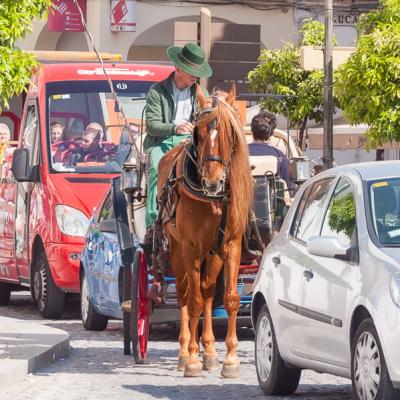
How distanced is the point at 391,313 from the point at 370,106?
21.1 m

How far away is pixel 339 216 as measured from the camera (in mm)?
10406

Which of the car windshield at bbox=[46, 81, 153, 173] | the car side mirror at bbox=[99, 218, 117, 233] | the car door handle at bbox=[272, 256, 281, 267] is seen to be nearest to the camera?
the car door handle at bbox=[272, 256, 281, 267]

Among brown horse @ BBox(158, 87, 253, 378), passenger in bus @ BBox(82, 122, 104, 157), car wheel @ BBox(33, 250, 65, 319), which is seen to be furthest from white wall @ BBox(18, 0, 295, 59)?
brown horse @ BBox(158, 87, 253, 378)

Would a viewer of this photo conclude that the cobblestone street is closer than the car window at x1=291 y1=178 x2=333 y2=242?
No

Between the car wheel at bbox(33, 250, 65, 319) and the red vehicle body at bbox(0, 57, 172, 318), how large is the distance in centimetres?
1

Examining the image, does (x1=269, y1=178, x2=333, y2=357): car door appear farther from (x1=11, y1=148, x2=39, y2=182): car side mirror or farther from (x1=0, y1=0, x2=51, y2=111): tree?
(x1=11, y1=148, x2=39, y2=182): car side mirror

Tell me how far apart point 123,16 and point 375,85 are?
14778 mm

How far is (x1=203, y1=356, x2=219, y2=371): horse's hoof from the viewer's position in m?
12.7

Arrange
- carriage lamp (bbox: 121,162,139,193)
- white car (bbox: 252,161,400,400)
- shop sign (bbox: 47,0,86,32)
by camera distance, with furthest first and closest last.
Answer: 1. shop sign (bbox: 47,0,86,32)
2. carriage lamp (bbox: 121,162,139,193)
3. white car (bbox: 252,161,400,400)

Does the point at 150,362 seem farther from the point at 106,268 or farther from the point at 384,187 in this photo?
the point at 384,187

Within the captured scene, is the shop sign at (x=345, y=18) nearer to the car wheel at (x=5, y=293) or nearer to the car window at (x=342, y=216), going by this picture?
the car wheel at (x=5, y=293)

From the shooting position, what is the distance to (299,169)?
14.7 m

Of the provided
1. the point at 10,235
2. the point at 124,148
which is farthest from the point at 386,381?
the point at 10,235

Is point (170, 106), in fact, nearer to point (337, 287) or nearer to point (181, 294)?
point (181, 294)
